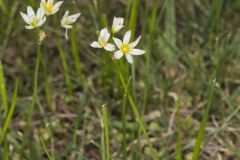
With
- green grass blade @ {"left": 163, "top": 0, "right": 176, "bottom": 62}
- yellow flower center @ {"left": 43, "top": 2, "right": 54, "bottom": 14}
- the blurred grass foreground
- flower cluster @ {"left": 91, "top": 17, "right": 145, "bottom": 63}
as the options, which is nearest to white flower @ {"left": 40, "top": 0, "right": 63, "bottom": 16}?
yellow flower center @ {"left": 43, "top": 2, "right": 54, "bottom": 14}

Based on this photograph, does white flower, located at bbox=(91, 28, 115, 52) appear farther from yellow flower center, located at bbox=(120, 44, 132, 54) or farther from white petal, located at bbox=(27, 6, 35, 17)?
white petal, located at bbox=(27, 6, 35, 17)

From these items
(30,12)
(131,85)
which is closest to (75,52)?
(131,85)

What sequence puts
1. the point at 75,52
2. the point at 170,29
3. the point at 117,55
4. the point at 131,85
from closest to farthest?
the point at 117,55 < the point at 131,85 < the point at 75,52 < the point at 170,29

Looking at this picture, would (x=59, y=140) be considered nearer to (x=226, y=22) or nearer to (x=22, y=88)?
(x=22, y=88)

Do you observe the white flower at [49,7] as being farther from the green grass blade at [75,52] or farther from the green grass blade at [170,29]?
the green grass blade at [170,29]

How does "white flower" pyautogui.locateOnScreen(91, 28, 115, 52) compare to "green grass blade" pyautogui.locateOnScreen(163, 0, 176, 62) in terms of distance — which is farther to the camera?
"green grass blade" pyautogui.locateOnScreen(163, 0, 176, 62)

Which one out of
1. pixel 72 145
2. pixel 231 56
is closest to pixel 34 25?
pixel 72 145

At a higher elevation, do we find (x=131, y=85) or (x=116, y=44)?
(x=116, y=44)

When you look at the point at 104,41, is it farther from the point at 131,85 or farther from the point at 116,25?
the point at 131,85
